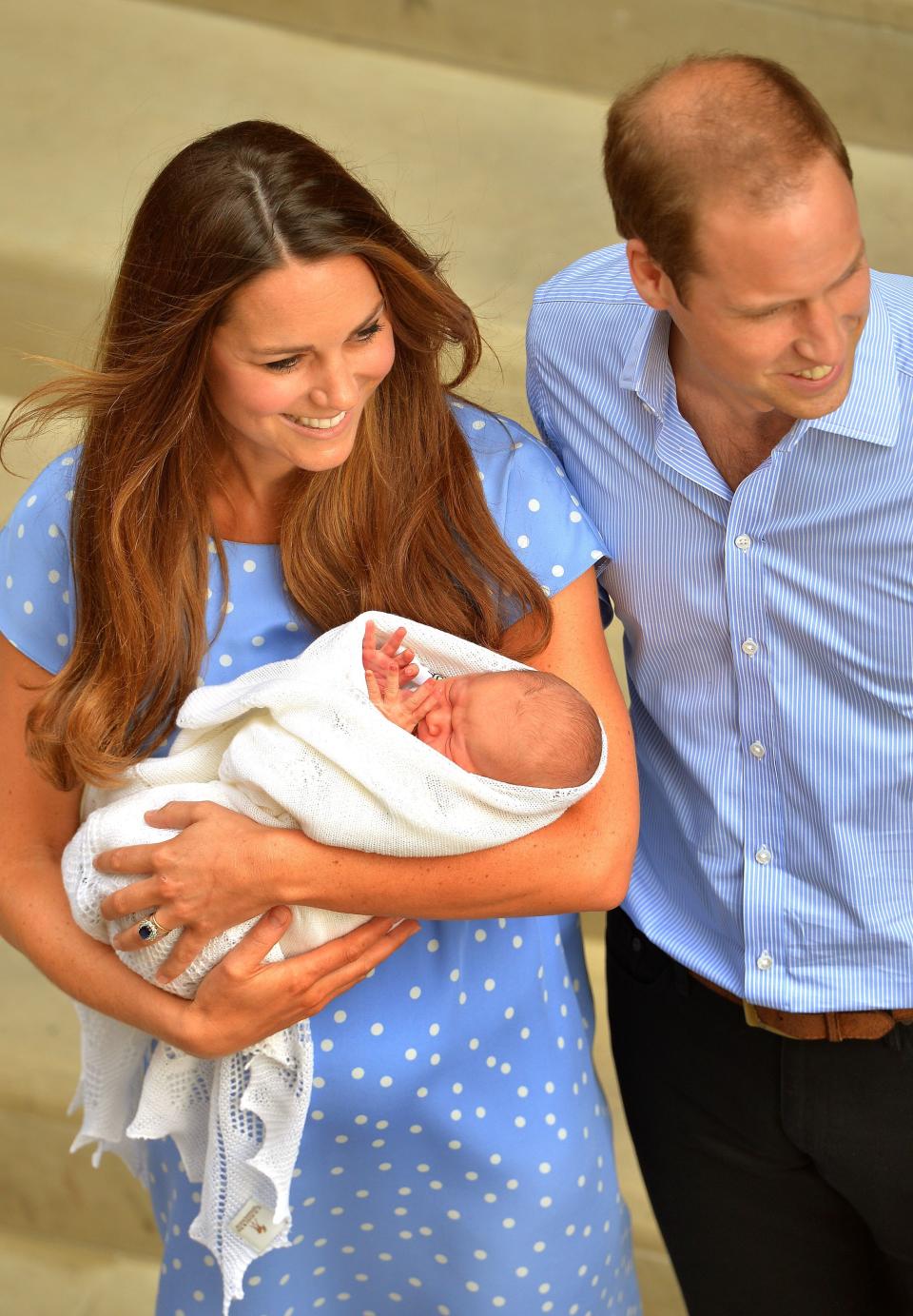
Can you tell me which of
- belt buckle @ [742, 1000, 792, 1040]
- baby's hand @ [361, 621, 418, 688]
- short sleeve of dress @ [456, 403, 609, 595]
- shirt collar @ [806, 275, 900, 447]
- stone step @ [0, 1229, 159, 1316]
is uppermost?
shirt collar @ [806, 275, 900, 447]

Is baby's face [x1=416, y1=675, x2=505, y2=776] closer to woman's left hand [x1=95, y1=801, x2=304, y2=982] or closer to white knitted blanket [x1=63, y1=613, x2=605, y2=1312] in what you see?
white knitted blanket [x1=63, y1=613, x2=605, y2=1312]

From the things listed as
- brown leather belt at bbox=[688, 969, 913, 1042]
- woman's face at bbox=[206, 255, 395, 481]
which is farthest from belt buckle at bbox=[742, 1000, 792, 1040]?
woman's face at bbox=[206, 255, 395, 481]

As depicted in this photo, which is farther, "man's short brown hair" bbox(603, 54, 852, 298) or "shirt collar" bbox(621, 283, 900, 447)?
"shirt collar" bbox(621, 283, 900, 447)

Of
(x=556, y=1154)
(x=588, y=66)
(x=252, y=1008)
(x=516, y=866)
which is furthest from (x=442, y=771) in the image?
(x=588, y=66)

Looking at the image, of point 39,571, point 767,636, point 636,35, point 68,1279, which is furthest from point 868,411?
point 68,1279

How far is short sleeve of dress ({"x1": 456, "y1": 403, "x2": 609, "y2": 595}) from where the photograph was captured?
5.83ft

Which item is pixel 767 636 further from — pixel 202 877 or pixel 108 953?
pixel 108 953

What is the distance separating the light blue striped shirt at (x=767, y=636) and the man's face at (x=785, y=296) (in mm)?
81

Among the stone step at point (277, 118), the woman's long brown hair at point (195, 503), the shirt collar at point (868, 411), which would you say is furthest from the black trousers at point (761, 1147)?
the stone step at point (277, 118)

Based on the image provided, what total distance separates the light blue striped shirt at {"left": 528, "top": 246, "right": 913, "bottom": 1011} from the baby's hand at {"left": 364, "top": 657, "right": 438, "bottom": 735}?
30 cm

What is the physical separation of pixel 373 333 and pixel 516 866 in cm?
61

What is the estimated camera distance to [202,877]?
162 cm

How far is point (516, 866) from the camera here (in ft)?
5.48

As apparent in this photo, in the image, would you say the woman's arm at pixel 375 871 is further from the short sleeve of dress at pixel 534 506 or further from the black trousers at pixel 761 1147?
the black trousers at pixel 761 1147
